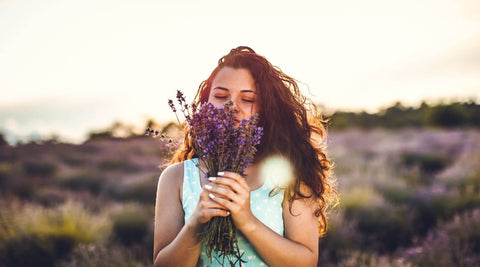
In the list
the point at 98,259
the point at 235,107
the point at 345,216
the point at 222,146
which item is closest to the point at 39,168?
the point at 98,259

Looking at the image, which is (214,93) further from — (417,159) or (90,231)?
(417,159)

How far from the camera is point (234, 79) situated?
202 centimetres

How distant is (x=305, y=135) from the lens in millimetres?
2299

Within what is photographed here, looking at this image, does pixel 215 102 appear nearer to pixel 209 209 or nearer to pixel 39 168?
pixel 209 209

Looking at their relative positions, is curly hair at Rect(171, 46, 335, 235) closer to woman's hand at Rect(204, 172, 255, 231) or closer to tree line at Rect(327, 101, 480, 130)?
woman's hand at Rect(204, 172, 255, 231)

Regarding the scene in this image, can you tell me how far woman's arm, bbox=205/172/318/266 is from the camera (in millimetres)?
1550

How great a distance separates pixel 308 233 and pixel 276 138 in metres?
0.56

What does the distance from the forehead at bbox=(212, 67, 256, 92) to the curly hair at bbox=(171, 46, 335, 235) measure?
0.04 m

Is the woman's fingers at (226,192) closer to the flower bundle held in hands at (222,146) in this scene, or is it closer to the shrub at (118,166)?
the flower bundle held in hands at (222,146)

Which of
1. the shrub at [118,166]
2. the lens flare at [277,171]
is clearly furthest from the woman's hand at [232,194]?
the shrub at [118,166]

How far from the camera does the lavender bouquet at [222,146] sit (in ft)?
5.32

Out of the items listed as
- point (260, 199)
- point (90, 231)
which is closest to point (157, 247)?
point (260, 199)

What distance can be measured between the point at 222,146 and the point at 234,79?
0.51 m

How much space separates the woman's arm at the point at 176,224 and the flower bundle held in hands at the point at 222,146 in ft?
0.25
